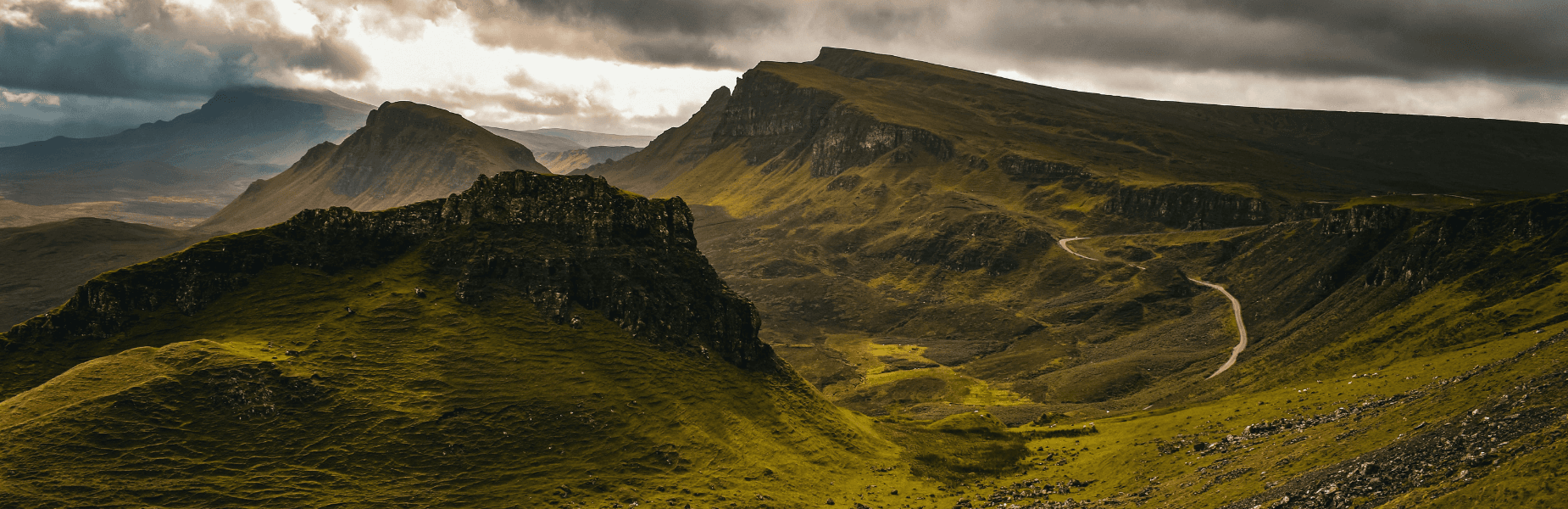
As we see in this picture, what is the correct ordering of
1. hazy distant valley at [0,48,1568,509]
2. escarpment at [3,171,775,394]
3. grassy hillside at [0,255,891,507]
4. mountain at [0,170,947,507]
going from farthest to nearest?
1. escarpment at [3,171,775,394]
2. mountain at [0,170,947,507]
3. grassy hillside at [0,255,891,507]
4. hazy distant valley at [0,48,1568,509]

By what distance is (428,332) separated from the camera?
152m

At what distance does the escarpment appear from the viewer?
509 ft

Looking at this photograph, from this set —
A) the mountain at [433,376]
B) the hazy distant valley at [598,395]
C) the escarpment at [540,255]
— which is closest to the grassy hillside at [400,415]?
the mountain at [433,376]

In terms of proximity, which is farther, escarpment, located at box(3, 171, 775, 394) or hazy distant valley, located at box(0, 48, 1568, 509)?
escarpment, located at box(3, 171, 775, 394)

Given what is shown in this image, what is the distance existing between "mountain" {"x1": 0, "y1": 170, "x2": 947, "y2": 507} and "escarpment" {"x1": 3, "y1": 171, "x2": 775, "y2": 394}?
396 mm

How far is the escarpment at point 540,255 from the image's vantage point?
155000 millimetres

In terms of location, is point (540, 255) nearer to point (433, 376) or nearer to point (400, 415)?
point (433, 376)

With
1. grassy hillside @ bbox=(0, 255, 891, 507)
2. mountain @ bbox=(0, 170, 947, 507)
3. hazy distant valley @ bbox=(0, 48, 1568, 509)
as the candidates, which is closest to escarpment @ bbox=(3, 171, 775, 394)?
mountain @ bbox=(0, 170, 947, 507)

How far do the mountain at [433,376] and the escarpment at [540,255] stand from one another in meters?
0.40

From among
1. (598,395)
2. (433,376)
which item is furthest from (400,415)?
(598,395)

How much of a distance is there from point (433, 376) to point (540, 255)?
34933 mm

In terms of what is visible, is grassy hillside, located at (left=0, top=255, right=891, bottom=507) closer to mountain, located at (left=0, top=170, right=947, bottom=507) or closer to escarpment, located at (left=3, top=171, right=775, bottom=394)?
mountain, located at (left=0, top=170, right=947, bottom=507)

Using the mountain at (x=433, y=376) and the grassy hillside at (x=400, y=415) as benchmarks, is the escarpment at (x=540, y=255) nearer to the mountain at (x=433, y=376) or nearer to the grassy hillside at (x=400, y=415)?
the mountain at (x=433, y=376)

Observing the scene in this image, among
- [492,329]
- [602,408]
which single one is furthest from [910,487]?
[492,329]
